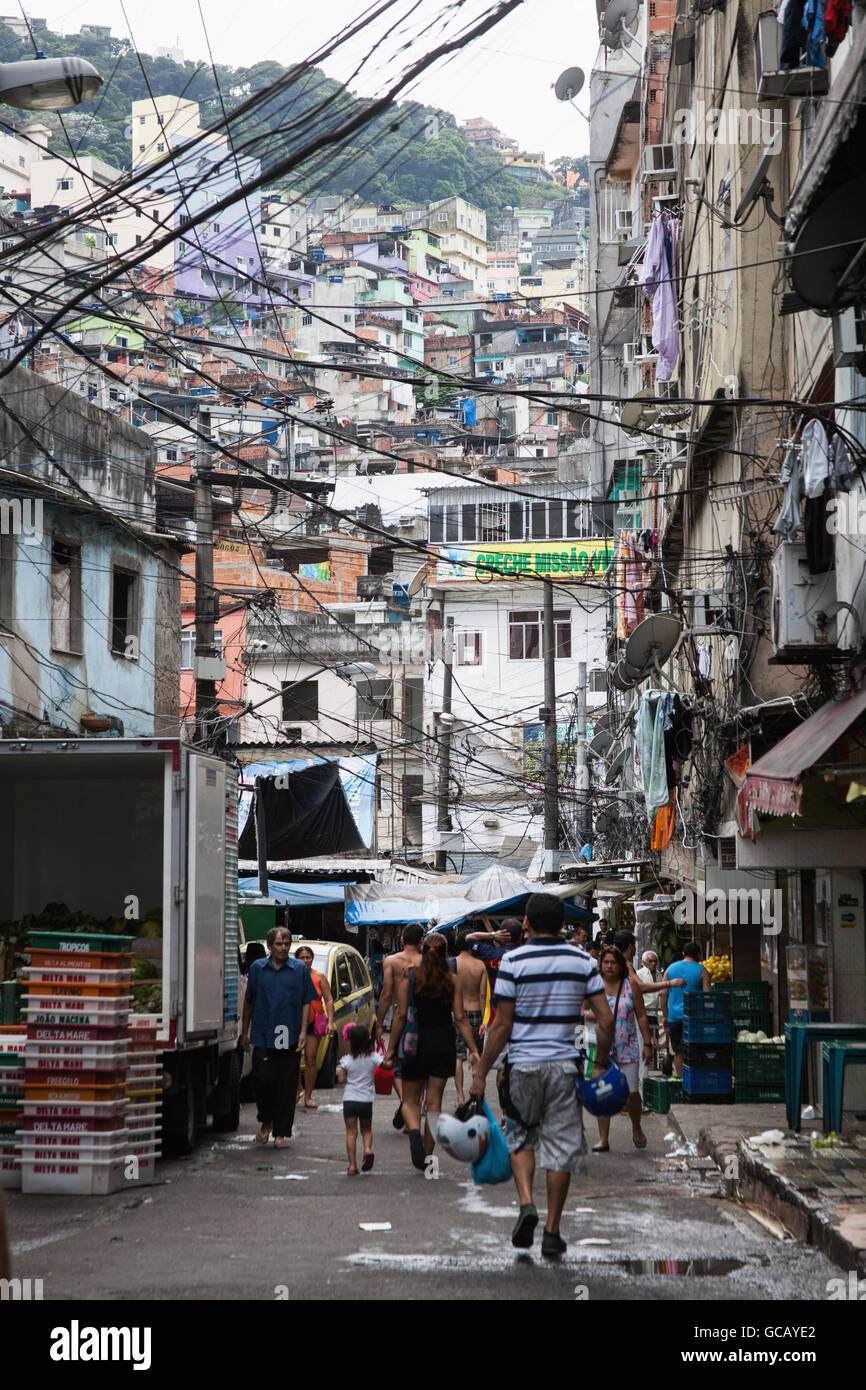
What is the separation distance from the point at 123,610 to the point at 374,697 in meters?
26.0

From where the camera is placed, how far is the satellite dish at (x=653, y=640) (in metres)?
18.3

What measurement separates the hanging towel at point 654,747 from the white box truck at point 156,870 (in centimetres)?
624

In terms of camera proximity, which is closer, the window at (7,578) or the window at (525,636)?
the window at (7,578)

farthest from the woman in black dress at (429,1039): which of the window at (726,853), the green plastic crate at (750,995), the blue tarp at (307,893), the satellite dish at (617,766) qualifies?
the satellite dish at (617,766)

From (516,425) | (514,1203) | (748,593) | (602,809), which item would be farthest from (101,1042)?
(516,425)

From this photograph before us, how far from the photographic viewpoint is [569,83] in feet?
77.4

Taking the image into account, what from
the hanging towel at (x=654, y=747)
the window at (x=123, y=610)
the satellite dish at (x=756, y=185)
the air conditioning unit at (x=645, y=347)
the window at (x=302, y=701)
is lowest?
the hanging towel at (x=654, y=747)

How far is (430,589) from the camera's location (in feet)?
178

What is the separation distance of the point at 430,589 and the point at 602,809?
21722 millimetres

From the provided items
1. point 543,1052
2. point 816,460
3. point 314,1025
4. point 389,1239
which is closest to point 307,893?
point 314,1025

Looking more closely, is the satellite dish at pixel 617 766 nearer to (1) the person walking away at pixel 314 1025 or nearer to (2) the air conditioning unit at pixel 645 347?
(2) the air conditioning unit at pixel 645 347

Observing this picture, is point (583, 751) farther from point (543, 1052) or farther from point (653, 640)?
point (543, 1052)

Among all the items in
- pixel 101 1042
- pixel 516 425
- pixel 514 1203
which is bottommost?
pixel 514 1203
